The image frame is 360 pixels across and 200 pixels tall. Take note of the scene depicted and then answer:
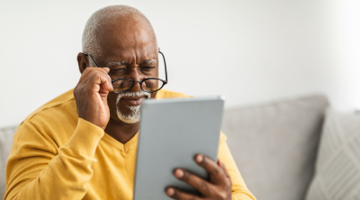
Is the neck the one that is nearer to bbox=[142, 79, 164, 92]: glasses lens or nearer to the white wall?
bbox=[142, 79, 164, 92]: glasses lens

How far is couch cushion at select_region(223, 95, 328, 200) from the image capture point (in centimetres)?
169

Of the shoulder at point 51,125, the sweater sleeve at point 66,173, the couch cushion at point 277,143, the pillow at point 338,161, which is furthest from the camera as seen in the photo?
the couch cushion at point 277,143

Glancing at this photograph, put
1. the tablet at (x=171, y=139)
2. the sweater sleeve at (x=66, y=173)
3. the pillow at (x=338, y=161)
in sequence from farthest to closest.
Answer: the pillow at (x=338, y=161), the sweater sleeve at (x=66, y=173), the tablet at (x=171, y=139)

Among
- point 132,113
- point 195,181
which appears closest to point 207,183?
point 195,181

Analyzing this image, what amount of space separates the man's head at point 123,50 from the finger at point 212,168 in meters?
0.45

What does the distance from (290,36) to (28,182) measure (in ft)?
5.67

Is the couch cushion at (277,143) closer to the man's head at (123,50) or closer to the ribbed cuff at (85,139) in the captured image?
the man's head at (123,50)

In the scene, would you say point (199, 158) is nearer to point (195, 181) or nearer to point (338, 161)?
point (195, 181)

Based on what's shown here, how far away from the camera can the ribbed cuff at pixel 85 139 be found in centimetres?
86

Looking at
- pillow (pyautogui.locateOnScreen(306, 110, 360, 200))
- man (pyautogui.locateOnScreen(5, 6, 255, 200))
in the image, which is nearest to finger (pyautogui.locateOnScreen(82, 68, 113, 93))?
man (pyautogui.locateOnScreen(5, 6, 255, 200))

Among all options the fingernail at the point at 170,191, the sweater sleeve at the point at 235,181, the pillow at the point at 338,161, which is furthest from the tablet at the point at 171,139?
the pillow at the point at 338,161

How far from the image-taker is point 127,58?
1.09 m

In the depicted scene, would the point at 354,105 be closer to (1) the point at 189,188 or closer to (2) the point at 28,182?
(1) the point at 189,188

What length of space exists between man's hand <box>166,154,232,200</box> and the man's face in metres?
0.44
